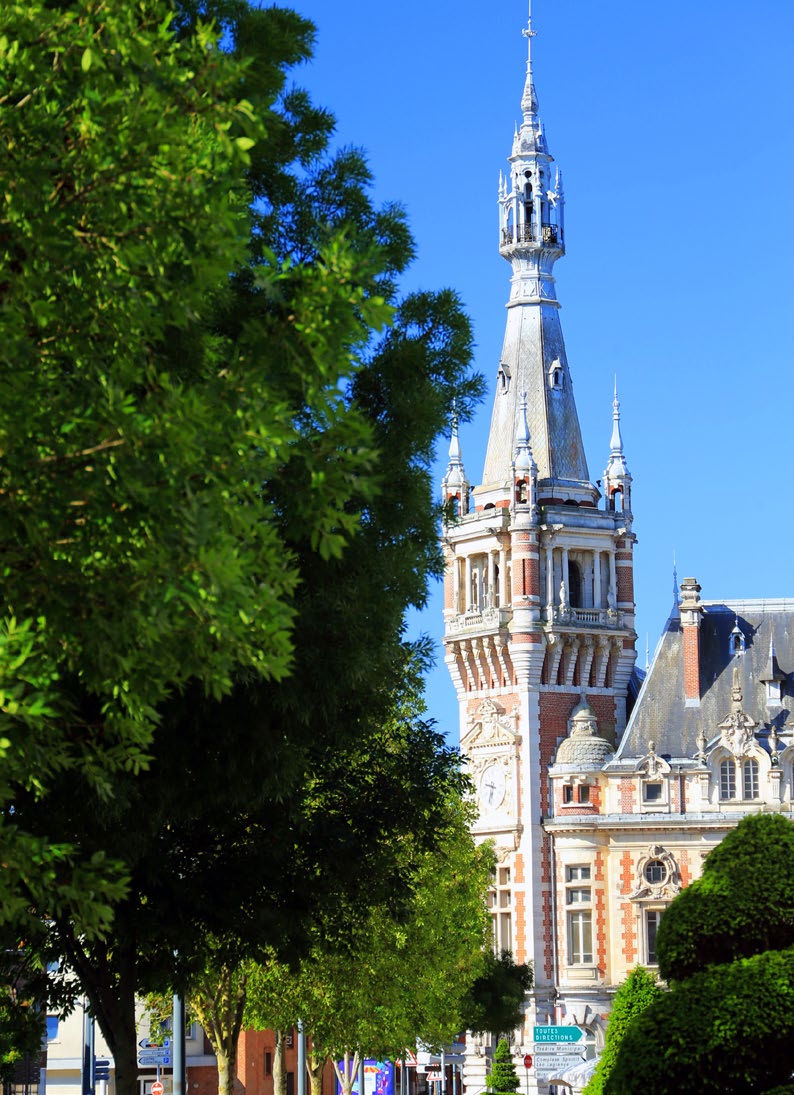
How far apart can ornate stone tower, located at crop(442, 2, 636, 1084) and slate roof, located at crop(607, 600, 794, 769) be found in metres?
2.06

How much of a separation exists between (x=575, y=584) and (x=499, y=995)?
65.7 feet

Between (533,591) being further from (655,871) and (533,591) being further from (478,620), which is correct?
(655,871)

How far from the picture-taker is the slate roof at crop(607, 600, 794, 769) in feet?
278

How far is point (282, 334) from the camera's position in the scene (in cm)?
1550

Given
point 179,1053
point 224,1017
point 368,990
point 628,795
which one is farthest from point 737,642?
point 179,1053

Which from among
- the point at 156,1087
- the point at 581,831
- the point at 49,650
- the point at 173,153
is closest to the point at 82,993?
the point at 49,650

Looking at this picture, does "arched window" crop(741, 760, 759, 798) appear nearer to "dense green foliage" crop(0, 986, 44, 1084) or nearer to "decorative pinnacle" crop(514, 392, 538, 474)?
"decorative pinnacle" crop(514, 392, 538, 474)

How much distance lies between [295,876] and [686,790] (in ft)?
192

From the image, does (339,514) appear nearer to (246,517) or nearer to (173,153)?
(246,517)

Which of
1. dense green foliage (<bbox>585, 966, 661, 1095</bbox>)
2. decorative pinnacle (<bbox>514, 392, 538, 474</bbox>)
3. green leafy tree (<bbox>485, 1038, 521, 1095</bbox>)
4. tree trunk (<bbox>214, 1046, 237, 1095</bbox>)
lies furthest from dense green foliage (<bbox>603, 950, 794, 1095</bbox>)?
decorative pinnacle (<bbox>514, 392, 538, 474</bbox>)

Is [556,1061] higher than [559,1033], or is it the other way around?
[559,1033]

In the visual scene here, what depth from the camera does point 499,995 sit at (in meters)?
76.1

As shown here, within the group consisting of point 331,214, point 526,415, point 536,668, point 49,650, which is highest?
point 526,415

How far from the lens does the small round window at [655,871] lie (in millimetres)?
82438
